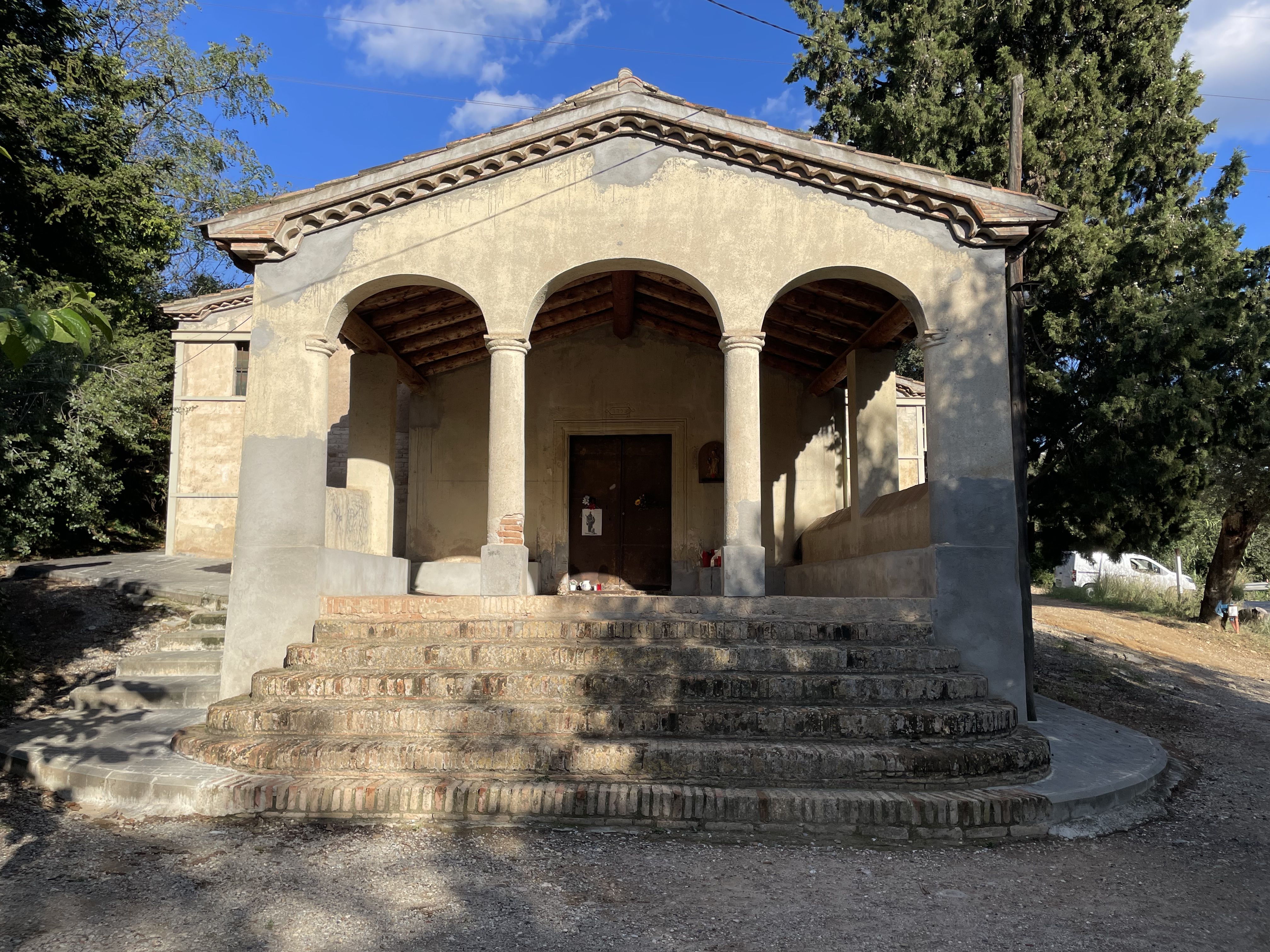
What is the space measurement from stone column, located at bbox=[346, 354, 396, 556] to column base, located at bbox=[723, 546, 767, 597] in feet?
14.0

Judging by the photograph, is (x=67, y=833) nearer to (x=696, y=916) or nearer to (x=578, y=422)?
(x=696, y=916)

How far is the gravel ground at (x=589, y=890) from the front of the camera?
392cm

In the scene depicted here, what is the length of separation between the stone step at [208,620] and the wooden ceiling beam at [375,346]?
3525 millimetres

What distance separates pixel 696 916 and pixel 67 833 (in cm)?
381

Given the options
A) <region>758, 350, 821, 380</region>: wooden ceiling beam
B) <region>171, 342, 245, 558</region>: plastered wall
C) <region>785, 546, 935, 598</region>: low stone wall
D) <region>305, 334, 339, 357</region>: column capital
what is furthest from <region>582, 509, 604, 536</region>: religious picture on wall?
<region>171, 342, 245, 558</region>: plastered wall

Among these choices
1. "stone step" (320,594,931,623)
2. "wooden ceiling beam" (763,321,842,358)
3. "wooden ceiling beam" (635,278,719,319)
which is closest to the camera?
"stone step" (320,594,931,623)

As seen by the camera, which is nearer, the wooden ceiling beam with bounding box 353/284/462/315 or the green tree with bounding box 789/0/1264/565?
the wooden ceiling beam with bounding box 353/284/462/315

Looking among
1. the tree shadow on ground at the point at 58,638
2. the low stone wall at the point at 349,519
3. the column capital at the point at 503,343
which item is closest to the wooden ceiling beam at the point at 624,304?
the column capital at the point at 503,343

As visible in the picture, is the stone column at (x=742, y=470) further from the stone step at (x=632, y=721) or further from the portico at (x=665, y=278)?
the stone step at (x=632, y=721)

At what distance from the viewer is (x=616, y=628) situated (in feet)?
23.5

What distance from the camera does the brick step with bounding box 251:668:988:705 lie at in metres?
6.41

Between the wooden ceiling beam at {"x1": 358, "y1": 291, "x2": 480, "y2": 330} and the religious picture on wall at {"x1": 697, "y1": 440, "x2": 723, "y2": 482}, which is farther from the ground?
the wooden ceiling beam at {"x1": 358, "y1": 291, "x2": 480, "y2": 330}

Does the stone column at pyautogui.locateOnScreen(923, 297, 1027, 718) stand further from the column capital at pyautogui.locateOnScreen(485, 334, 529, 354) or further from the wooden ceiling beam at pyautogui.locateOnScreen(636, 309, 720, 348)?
the wooden ceiling beam at pyautogui.locateOnScreen(636, 309, 720, 348)

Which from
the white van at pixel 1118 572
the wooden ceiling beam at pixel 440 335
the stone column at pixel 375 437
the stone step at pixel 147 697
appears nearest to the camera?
the stone step at pixel 147 697
